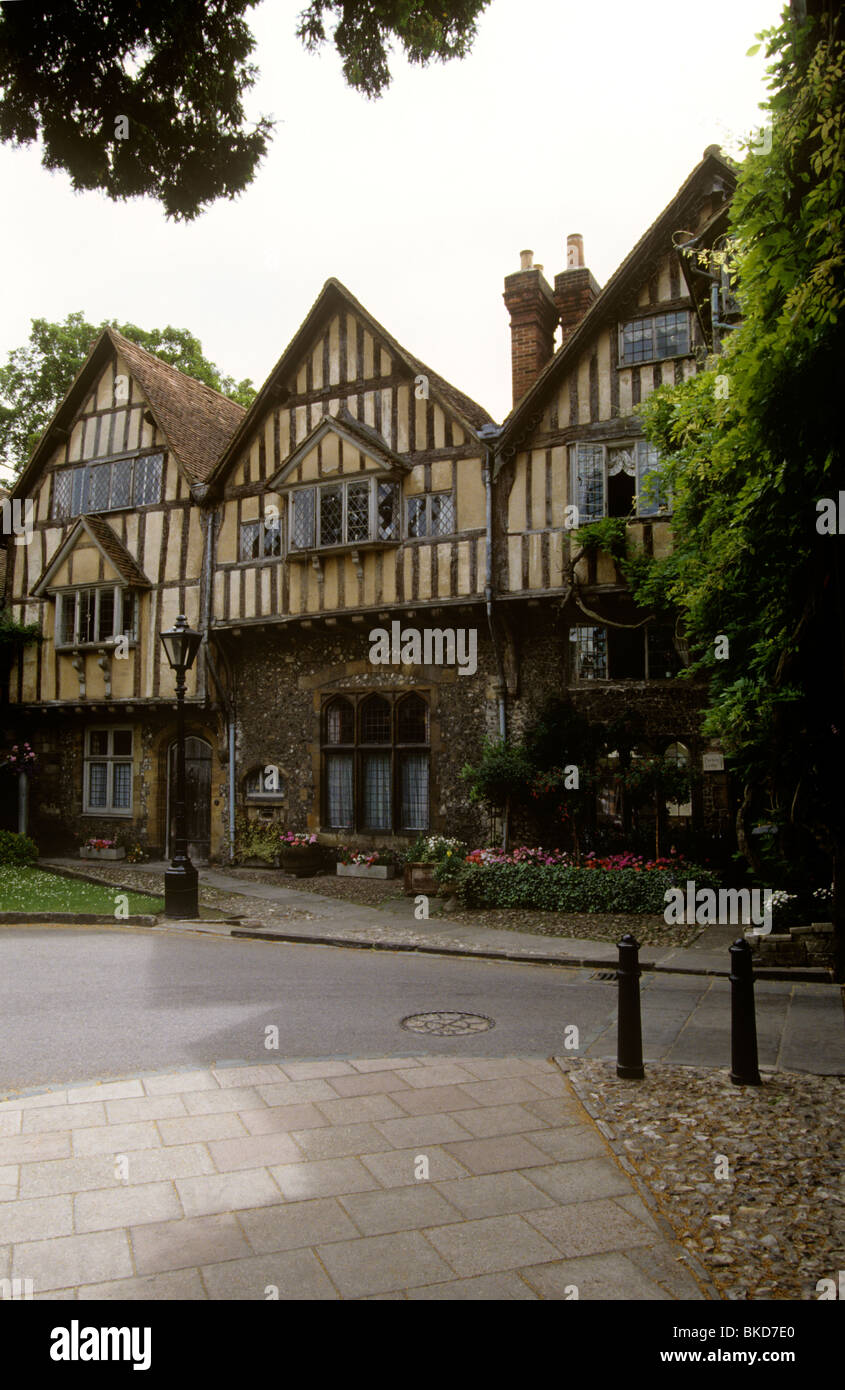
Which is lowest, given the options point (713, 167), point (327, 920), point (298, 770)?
point (327, 920)

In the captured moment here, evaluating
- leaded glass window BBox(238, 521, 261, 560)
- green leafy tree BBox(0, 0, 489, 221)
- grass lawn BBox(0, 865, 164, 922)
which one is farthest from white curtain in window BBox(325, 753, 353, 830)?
green leafy tree BBox(0, 0, 489, 221)

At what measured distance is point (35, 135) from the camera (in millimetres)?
4055

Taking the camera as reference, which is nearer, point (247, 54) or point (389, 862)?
point (247, 54)

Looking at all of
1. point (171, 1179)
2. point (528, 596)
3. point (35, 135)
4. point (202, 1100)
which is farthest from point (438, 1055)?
point (528, 596)

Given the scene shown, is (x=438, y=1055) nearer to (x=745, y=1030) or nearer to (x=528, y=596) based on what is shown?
(x=745, y=1030)

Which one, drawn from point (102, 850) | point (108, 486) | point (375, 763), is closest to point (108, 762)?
point (102, 850)

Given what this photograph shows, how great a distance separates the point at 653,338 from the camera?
580 inches

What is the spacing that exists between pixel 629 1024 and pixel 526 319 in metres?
14.3

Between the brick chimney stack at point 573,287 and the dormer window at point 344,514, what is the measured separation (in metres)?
4.59

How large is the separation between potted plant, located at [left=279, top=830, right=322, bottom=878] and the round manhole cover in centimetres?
931

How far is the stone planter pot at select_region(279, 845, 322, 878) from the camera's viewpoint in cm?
1677

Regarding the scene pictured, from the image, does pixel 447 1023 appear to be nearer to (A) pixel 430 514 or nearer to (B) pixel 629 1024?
(B) pixel 629 1024

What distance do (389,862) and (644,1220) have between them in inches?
493
